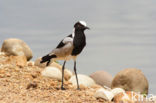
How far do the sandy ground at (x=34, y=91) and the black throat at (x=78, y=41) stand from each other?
3.71ft

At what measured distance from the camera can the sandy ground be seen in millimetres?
8258

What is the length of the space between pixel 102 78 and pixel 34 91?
225 inches

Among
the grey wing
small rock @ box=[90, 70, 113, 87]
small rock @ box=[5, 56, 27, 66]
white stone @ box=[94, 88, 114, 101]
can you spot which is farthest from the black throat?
small rock @ box=[90, 70, 113, 87]

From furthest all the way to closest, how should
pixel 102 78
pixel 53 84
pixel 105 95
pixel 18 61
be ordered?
pixel 102 78
pixel 18 61
pixel 53 84
pixel 105 95

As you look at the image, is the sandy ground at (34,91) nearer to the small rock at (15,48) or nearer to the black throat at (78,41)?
the black throat at (78,41)

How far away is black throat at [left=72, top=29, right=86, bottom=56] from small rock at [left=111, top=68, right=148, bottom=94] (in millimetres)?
2875

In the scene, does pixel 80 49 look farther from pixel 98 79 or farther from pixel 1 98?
pixel 98 79

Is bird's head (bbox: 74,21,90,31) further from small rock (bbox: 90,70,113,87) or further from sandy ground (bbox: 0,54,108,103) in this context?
small rock (bbox: 90,70,113,87)

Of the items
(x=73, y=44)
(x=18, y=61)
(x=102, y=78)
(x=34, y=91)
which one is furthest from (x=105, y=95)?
(x=102, y=78)

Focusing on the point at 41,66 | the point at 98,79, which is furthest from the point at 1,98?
the point at 98,79

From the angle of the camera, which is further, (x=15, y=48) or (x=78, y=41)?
(x=15, y=48)

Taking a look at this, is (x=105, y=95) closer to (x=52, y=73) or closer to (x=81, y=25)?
(x=81, y=25)

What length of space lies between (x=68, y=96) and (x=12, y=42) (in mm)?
8590

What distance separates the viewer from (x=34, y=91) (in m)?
9.16
